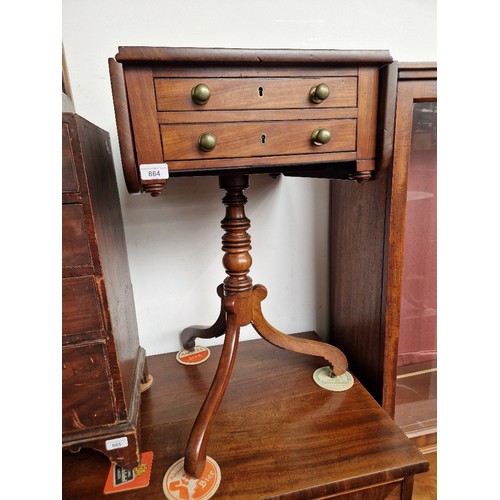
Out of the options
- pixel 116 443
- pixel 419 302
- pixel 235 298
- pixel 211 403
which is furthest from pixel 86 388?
pixel 419 302

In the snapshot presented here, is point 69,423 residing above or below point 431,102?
below

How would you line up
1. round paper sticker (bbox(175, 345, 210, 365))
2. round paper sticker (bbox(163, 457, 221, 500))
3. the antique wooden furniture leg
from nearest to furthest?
1. round paper sticker (bbox(163, 457, 221, 500))
2. the antique wooden furniture leg
3. round paper sticker (bbox(175, 345, 210, 365))

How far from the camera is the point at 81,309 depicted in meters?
0.56

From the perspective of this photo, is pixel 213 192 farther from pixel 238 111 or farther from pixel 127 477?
pixel 127 477

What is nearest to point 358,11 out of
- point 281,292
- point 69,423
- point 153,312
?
point 281,292

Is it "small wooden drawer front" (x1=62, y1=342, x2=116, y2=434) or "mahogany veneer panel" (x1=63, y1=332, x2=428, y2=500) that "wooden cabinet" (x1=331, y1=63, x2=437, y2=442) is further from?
"small wooden drawer front" (x1=62, y1=342, x2=116, y2=434)

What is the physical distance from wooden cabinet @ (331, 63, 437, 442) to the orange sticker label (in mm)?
587

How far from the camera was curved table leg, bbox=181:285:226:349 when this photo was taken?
954 millimetres

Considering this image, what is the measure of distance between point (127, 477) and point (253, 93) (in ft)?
2.52

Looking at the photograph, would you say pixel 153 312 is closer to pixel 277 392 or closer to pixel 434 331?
pixel 277 392

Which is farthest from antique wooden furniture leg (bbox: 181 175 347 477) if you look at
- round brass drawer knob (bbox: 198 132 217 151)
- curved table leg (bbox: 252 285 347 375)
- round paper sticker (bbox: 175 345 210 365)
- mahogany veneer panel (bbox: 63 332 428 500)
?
round paper sticker (bbox: 175 345 210 365)

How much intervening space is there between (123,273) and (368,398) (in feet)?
2.34

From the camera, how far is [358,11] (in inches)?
38.8

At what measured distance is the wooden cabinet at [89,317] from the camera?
516 millimetres
